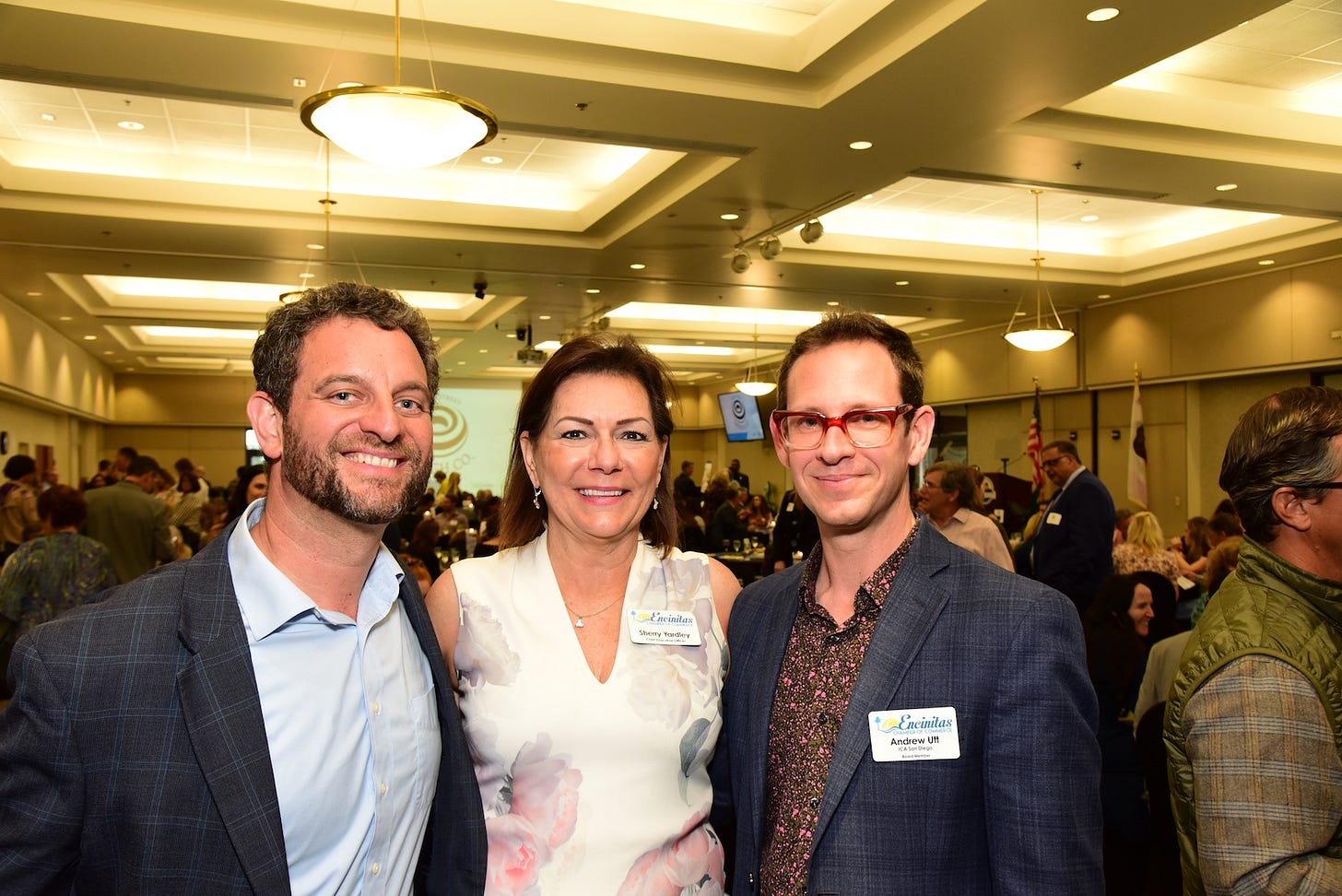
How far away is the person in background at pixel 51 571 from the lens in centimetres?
514

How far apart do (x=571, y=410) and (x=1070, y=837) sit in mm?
1166

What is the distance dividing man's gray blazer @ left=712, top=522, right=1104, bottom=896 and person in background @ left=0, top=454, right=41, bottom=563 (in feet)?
24.7

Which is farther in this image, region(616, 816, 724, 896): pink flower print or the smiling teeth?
region(616, 816, 724, 896): pink flower print

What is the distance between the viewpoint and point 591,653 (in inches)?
76.5

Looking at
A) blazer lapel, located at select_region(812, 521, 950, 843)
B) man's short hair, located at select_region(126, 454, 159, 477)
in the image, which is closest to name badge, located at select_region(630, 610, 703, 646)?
blazer lapel, located at select_region(812, 521, 950, 843)

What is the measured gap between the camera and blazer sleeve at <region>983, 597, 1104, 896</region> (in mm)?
1423

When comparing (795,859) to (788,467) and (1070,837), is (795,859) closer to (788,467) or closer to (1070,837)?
(1070,837)

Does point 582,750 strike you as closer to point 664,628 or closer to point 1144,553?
point 664,628

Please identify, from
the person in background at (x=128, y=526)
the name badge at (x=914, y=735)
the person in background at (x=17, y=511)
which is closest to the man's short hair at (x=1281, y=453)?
the name badge at (x=914, y=735)

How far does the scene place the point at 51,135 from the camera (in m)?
7.54

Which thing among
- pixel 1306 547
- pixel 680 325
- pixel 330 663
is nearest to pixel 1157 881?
pixel 1306 547

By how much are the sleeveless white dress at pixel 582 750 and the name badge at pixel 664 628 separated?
0.02 meters

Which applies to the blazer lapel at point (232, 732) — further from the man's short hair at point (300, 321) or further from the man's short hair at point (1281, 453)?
the man's short hair at point (1281, 453)

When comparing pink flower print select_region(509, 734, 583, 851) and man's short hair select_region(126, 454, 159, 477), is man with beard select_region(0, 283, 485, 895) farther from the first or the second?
man's short hair select_region(126, 454, 159, 477)
